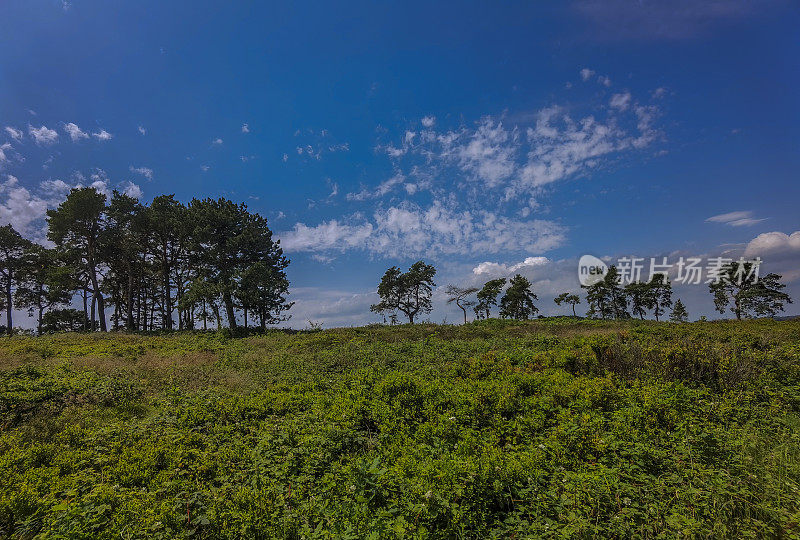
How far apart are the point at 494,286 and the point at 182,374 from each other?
151 ft

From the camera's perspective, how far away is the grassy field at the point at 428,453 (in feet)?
11.8

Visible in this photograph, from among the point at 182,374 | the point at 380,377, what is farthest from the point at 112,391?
the point at 380,377

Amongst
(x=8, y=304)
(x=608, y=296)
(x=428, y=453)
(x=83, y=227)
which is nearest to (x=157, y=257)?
(x=83, y=227)

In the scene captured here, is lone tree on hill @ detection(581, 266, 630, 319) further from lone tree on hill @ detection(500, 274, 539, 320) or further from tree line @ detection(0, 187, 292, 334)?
tree line @ detection(0, 187, 292, 334)

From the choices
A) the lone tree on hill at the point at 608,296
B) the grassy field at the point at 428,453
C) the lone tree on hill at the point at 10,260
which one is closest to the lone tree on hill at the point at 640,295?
the lone tree on hill at the point at 608,296

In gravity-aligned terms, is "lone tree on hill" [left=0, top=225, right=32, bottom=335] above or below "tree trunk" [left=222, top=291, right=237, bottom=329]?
above

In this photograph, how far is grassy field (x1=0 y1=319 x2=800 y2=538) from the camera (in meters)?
3.60

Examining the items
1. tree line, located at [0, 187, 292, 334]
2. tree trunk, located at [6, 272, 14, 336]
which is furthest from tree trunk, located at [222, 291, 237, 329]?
tree trunk, located at [6, 272, 14, 336]

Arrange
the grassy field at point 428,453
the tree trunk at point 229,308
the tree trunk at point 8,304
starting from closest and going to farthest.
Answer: the grassy field at point 428,453 < the tree trunk at point 229,308 < the tree trunk at point 8,304

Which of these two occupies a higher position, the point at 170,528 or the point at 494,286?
the point at 494,286

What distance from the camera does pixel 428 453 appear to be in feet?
16.0

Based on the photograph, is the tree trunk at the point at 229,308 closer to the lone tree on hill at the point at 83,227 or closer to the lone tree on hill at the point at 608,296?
the lone tree on hill at the point at 83,227

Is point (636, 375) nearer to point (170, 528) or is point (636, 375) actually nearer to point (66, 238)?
point (170, 528)

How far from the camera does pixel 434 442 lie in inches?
207
